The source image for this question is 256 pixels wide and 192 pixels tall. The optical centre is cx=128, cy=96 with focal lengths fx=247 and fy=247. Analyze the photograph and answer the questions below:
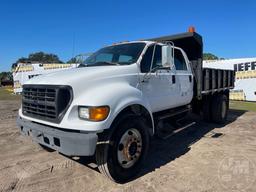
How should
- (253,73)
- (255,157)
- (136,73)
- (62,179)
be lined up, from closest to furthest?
(62,179) → (136,73) → (255,157) → (253,73)

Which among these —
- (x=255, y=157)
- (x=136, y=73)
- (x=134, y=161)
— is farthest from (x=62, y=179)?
(x=255, y=157)

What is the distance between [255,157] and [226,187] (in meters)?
1.68

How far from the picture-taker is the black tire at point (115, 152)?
137 inches

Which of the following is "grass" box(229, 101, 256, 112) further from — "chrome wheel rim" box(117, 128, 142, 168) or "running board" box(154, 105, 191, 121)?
"chrome wheel rim" box(117, 128, 142, 168)

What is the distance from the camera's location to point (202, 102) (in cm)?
Result: 773

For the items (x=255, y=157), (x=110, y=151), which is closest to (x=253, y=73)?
(x=255, y=157)

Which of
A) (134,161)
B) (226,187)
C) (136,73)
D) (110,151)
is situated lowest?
(226,187)

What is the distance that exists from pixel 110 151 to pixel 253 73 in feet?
51.8

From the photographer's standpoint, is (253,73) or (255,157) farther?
(253,73)

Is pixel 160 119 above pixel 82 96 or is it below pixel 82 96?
below


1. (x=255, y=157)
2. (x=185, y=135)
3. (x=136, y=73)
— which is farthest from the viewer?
(x=185, y=135)

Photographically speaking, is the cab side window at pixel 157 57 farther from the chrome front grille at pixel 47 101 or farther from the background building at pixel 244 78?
the background building at pixel 244 78

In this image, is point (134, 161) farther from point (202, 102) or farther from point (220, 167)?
point (202, 102)

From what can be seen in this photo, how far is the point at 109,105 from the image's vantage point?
3449mm
